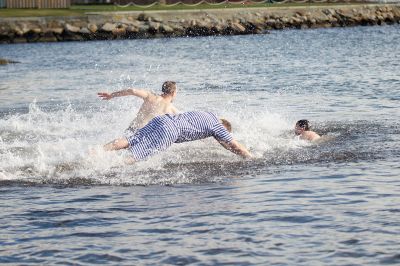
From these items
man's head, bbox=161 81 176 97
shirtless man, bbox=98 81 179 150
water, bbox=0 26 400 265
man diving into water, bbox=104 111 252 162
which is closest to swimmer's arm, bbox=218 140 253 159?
water, bbox=0 26 400 265

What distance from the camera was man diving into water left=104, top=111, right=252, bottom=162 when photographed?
1382 centimetres

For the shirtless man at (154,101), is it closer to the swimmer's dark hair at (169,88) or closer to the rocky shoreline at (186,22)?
the swimmer's dark hair at (169,88)

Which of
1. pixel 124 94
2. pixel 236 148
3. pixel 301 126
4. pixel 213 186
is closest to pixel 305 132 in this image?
pixel 301 126

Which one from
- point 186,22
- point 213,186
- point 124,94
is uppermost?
point 186,22

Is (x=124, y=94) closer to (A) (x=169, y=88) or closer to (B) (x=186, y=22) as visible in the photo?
(A) (x=169, y=88)

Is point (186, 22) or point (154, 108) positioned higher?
point (186, 22)

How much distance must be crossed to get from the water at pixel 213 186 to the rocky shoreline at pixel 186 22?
29277mm

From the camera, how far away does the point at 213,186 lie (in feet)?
42.5

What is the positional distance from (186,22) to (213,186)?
163ft

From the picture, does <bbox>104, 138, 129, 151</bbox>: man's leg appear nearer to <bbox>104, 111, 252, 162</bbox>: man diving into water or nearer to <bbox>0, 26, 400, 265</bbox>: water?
<bbox>104, 111, 252, 162</bbox>: man diving into water

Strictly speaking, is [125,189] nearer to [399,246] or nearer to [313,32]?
[399,246]

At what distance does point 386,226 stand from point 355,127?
8.31 m

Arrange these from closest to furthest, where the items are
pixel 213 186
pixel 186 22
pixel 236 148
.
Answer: pixel 213 186 < pixel 236 148 < pixel 186 22

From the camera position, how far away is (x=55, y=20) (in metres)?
58.0
